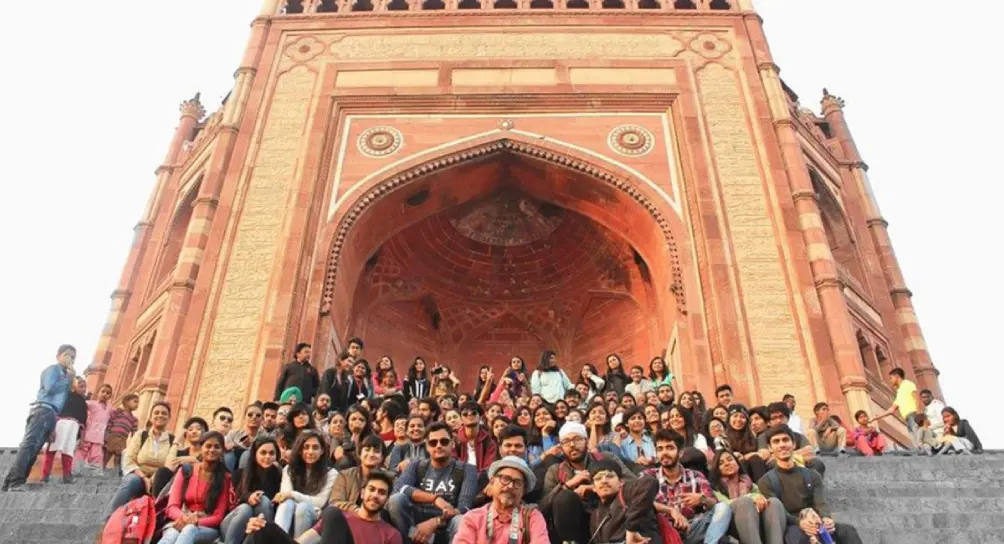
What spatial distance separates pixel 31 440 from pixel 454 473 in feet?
12.8

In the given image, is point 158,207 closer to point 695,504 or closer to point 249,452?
point 249,452

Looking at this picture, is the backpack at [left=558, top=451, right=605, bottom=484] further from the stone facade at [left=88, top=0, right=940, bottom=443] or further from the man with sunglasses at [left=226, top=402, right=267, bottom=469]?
the stone facade at [left=88, top=0, right=940, bottom=443]

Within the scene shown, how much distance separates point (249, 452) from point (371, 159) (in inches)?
350

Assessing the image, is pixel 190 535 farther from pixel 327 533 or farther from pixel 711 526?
pixel 711 526

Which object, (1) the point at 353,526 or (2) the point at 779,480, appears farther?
(2) the point at 779,480

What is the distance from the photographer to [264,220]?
13664 mm

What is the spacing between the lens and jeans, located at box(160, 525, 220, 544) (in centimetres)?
529

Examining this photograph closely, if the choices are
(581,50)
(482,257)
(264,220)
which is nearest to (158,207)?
(264,220)

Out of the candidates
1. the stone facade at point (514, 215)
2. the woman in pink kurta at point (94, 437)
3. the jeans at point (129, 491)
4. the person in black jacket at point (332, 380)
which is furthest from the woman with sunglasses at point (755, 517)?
the woman in pink kurta at point (94, 437)

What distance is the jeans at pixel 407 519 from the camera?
545 cm

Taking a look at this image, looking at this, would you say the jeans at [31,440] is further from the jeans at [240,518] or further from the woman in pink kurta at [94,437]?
the jeans at [240,518]

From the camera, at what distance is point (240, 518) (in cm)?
535

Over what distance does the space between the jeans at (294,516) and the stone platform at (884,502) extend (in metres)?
1.60

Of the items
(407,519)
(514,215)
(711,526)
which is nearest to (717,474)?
(711,526)
